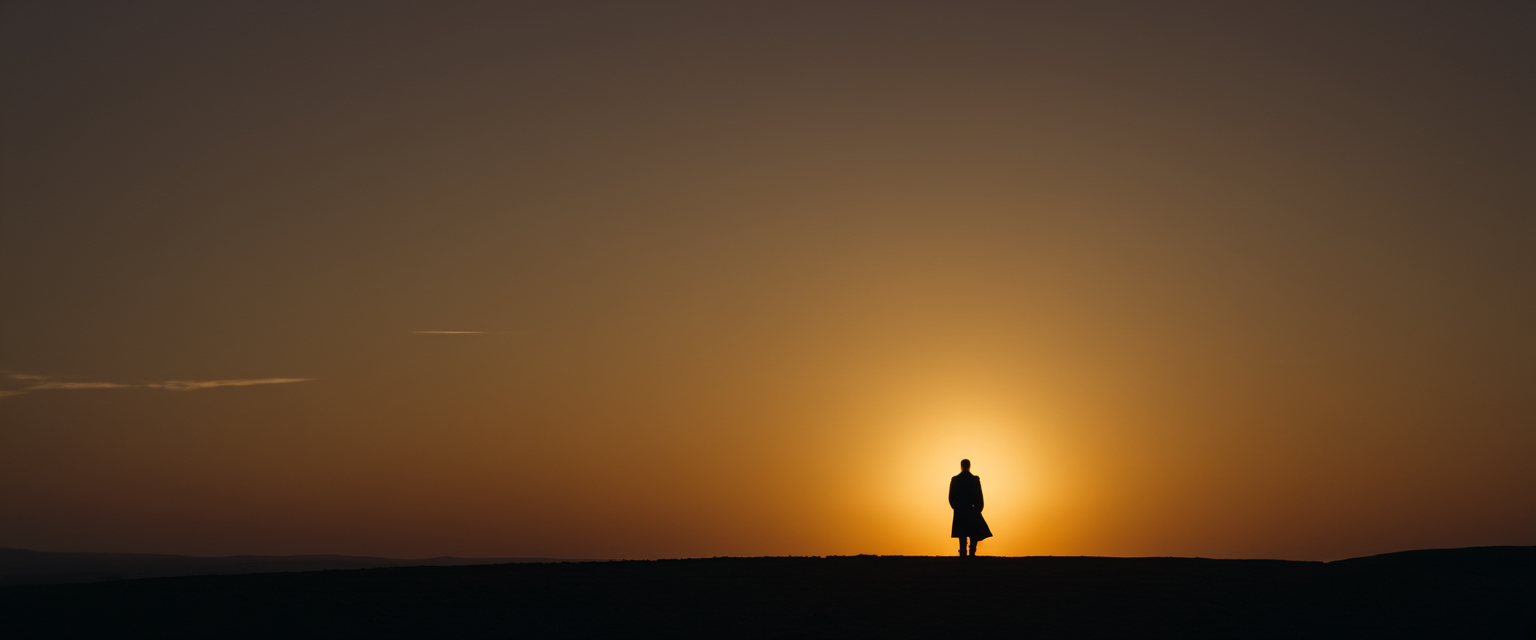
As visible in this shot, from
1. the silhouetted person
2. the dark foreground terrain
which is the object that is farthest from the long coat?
the dark foreground terrain

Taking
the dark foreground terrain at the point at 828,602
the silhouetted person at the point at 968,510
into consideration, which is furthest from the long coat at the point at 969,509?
the dark foreground terrain at the point at 828,602

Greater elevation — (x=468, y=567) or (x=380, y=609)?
(x=468, y=567)

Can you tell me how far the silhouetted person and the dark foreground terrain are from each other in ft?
9.77

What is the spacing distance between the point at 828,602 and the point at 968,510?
24.7 feet

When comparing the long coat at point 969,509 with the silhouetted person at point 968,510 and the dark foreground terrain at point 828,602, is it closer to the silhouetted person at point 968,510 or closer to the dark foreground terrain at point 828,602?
the silhouetted person at point 968,510

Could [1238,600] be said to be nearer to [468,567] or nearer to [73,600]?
[468,567]

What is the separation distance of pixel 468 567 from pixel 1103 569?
11.9 metres

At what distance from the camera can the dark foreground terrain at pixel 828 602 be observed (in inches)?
709

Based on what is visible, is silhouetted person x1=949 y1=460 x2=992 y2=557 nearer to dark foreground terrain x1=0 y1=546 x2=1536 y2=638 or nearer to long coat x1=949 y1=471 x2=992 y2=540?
long coat x1=949 y1=471 x2=992 y2=540

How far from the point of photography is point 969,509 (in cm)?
2641

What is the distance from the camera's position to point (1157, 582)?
21.0 metres

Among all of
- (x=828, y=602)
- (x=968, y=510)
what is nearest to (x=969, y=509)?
(x=968, y=510)

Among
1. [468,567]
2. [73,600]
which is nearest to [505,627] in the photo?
[468,567]

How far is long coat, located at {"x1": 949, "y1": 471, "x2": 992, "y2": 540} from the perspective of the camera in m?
26.3
